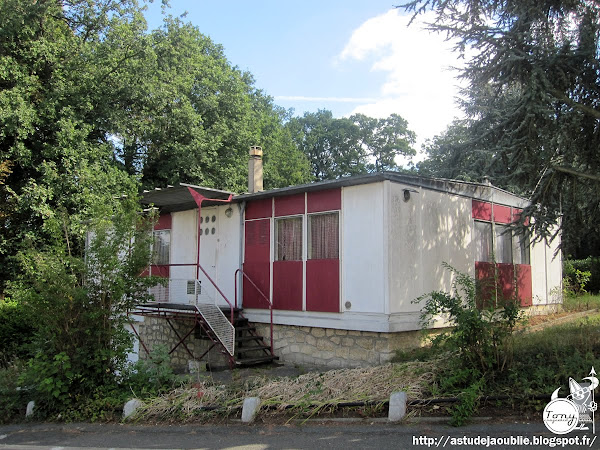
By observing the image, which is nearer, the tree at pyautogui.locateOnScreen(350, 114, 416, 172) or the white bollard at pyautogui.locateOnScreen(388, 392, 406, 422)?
the white bollard at pyautogui.locateOnScreen(388, 392, 406, 422)

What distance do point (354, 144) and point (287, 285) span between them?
3220 cm

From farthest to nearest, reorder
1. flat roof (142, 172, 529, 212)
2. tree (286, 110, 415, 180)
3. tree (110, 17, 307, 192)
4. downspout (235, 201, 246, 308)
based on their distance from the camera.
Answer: tree (286, 110, 415, 180), tree (110, 17, 307, 192), downspout (235, 201, 246, 308), flat roof (142, 172, 529, 212)

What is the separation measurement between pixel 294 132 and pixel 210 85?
1441 cm

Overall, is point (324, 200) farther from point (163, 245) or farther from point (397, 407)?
point (163, 245)

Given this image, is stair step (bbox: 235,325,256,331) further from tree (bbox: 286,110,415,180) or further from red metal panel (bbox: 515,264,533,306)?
tree (bbox: 286,110,415,180)

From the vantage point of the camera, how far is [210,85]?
79.7ft

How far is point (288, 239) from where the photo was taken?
11078 mm

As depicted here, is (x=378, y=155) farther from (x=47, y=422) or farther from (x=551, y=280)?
(x=47, y=422)

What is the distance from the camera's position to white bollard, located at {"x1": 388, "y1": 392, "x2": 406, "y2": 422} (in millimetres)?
5828

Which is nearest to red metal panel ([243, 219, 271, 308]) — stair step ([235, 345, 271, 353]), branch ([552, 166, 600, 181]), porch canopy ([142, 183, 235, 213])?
stair step ([235, 345, 271, 353])

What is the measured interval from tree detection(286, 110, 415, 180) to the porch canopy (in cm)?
2824

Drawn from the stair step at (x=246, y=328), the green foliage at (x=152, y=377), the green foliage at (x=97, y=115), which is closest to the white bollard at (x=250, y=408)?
the green foliage at (x=152, y=377)

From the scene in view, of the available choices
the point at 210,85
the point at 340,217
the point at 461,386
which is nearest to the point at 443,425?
the point at 461,386

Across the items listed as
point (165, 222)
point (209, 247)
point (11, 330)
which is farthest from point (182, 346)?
point (11, 330)
